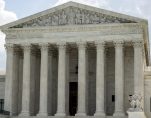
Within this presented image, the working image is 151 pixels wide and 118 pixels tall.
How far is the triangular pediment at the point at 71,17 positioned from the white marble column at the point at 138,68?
3.13 meters

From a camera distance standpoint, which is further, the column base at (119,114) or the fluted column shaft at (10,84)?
the fluted column shaft at (10,84)

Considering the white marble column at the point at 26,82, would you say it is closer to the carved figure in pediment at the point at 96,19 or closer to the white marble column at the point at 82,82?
the white marble column at the point at 82,82

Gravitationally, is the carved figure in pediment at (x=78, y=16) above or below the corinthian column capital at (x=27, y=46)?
above

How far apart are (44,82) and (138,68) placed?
11.9m

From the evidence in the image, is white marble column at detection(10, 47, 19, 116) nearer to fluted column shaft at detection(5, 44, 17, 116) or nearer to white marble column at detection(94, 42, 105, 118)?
fluted column shaft at detection(5, 44, 17, 116)

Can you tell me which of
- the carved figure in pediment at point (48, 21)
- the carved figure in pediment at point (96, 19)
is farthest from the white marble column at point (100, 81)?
the carved figure in pediment at point (48, 21)

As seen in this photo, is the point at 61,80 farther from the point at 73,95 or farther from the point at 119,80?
the point at 119,80

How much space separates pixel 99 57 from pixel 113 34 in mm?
3307

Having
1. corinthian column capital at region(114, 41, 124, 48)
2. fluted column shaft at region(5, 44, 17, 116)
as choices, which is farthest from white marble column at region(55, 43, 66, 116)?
corinthian column capital at region(114, 41, 124, 48)

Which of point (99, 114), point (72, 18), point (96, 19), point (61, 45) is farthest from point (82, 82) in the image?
point (72, 18)

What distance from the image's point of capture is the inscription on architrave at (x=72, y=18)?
52.8 metres

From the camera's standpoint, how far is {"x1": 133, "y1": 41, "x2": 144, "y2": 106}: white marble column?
5084 cm

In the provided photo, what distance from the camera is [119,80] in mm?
51531

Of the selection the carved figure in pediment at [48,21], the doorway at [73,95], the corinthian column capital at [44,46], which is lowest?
the doorway at [73,95]
